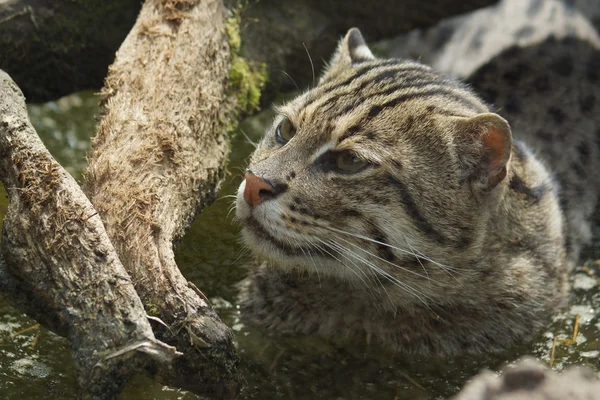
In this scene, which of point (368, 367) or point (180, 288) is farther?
point (368, 367)

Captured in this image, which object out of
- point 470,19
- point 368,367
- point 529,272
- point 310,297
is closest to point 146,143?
point 310,297

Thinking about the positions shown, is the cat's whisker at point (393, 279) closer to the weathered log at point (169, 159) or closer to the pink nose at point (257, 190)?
the pink nose at point (257, 190)

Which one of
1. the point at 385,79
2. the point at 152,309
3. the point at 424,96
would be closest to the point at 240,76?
the point at 385,79

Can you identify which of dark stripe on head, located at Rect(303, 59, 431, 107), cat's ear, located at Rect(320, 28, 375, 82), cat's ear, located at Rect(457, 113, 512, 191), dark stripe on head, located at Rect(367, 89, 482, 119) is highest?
cat's ear, located at Rect(320, 28, 375, 82)

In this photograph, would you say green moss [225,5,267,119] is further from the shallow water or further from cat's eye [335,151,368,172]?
cat's eye [335,151,368,172]

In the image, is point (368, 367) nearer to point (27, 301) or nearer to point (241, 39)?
point (27, 301)

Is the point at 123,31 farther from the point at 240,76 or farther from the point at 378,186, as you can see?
the point at 378,186

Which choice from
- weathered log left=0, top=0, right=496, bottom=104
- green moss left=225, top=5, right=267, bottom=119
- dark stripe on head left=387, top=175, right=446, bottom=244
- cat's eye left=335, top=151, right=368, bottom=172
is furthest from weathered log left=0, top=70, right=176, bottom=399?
weathered log left=0, top=0, right=496, bottom=104
